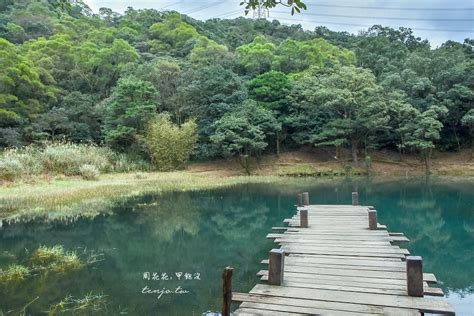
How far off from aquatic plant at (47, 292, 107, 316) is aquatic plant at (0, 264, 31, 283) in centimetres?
115

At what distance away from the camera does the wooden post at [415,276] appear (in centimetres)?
364

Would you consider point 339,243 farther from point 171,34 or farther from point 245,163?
point 171,34

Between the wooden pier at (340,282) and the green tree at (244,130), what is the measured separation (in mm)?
15528

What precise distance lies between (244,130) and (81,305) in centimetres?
1744

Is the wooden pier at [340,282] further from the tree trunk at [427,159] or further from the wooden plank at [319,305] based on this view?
the tree trunk at [427,159]

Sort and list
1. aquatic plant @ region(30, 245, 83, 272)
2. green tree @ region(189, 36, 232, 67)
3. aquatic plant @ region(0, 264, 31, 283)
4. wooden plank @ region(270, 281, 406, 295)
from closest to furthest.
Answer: wooden plank @ region(270, 281, 406, 295), aquatic plant @ region(0, 264, 31, 283), aquatic plant @ region(30, 245, 83, 272), green tree @ region(189, 36, 232, 67)

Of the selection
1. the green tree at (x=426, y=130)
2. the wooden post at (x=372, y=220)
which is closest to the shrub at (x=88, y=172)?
the wooden post at (x=372, y=220)

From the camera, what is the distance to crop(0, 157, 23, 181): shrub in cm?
1515

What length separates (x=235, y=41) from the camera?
39.1m

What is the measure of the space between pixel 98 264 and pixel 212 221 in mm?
4284

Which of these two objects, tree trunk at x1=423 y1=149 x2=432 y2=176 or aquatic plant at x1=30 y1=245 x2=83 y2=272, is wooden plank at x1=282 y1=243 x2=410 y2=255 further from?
tree trunk at x1=423 y1=149 x2=432 y2=176

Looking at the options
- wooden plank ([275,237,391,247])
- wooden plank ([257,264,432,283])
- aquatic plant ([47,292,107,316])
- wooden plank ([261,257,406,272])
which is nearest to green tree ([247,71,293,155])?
wooden plank ([275,237,391,247])

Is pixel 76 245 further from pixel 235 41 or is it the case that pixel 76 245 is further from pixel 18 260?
pixel 235 41

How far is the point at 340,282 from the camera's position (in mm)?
4086
